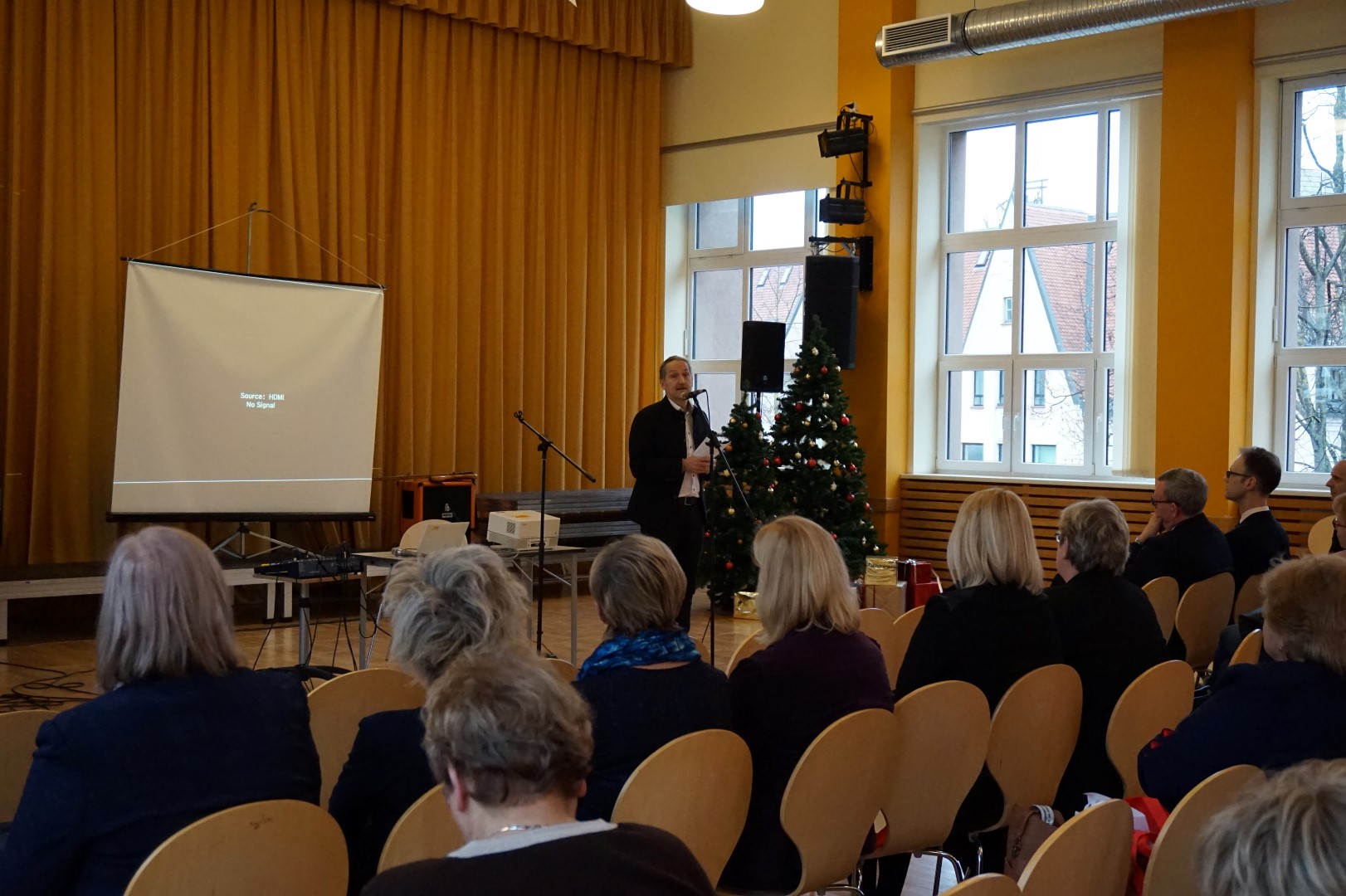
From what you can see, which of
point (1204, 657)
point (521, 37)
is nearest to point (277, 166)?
point (521, 37)

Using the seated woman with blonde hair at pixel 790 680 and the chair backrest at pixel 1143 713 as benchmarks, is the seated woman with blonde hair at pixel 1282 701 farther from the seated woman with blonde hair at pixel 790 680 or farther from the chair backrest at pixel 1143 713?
the seated woman with blonde hair at pixel 790 680

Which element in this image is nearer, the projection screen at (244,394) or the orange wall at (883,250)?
the projection screen at (244,394)

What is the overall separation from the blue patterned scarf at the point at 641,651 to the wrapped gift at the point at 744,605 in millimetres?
5936

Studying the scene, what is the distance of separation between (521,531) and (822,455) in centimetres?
323

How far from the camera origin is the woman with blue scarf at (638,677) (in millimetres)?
2379

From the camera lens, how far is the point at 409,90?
365 inches

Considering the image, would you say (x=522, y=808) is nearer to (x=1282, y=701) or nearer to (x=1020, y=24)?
(x=1282, y=701)

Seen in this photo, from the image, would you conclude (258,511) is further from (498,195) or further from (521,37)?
(521,37)

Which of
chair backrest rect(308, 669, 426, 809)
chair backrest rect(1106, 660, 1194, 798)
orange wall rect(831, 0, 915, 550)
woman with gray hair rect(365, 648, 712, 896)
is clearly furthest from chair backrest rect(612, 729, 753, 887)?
orange wall rect(831, 0, 915, 550)

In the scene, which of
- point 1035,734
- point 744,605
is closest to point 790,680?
point 1035,734

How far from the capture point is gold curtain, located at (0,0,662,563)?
7648 mm

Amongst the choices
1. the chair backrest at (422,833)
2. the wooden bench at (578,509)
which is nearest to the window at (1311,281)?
the wooden bench at (578,509)

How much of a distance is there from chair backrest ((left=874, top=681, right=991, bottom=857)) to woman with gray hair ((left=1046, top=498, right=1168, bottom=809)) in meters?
0.53

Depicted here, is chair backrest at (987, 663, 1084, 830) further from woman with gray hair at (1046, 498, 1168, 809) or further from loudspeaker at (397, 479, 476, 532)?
loudspeaker at (397, 479, 476, 532)
